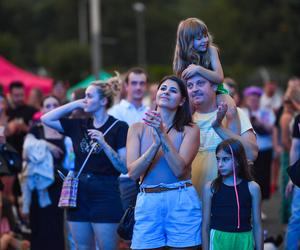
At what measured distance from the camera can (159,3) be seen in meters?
A: 93.2

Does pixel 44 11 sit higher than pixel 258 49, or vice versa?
pixel 44 11

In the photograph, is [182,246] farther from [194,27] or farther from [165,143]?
[194,27]

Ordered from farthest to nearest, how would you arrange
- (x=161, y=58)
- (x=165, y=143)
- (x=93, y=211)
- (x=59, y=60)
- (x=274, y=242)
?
(x=161, y=58)
(x=59, y=60)
(x=274, y=242)
(x=93, y=211)
(x=165, y=143)

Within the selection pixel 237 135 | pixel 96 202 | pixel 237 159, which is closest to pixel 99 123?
pixel 96 202

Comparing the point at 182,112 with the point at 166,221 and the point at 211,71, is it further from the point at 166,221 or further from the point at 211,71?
the point at 166,221

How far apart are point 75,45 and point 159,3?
95.3ft

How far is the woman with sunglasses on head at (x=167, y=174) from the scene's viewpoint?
673cm

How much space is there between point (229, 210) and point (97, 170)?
1.54m

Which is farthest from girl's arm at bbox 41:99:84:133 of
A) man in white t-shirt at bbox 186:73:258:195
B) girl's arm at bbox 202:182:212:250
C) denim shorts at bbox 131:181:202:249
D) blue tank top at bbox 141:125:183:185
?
girl's arm at bbox 202:182:212:250

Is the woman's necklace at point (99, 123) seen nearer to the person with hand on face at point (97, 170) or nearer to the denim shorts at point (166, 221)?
the person with hand on face at point (97, 170)

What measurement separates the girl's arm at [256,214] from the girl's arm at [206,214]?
357 mm

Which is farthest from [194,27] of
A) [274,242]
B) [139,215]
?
[274,242]

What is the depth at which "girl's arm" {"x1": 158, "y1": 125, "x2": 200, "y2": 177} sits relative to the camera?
6.66 meters

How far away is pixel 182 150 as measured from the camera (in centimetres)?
680
